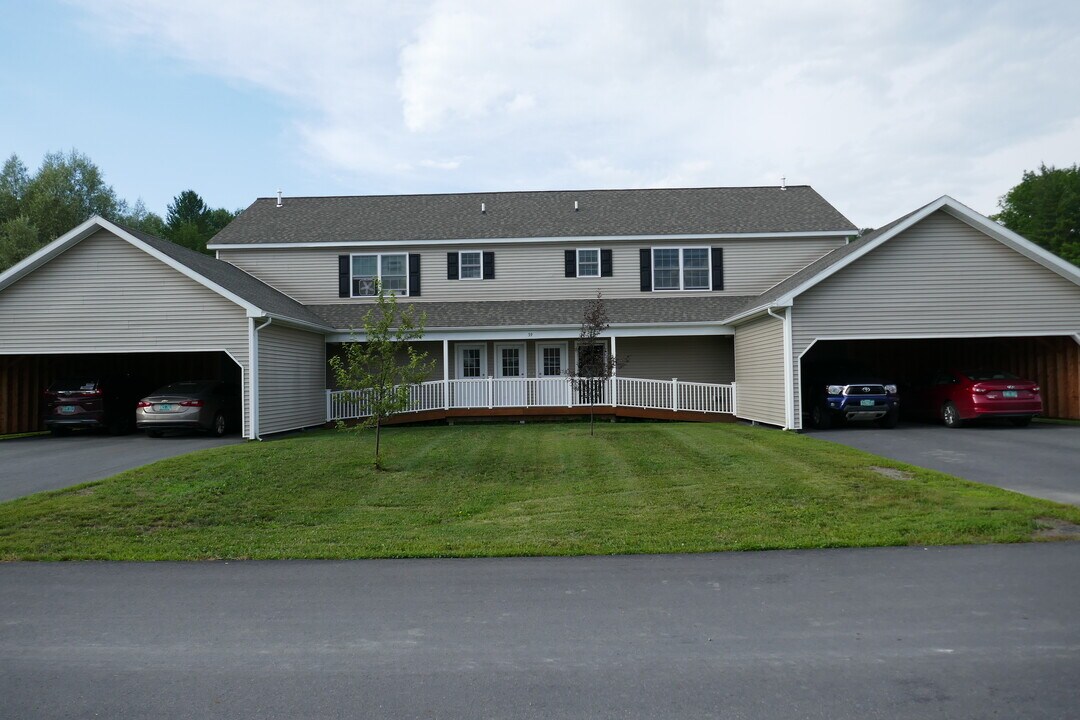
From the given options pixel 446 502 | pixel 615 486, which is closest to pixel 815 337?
pixel 615 486

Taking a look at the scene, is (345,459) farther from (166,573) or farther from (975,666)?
(975,666)

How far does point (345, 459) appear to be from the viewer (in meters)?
12.9

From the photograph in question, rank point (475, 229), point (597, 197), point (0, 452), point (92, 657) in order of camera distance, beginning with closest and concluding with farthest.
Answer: point (92, 657)
point (0, 452)
point (475, 229)
point (597, 197)

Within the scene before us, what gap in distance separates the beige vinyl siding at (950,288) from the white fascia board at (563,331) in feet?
15.0

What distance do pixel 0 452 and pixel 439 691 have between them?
50.9 feet

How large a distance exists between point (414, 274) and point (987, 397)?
1617 cm

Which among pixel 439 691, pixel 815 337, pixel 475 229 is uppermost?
pixel 475 229

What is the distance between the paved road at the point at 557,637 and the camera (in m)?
4.13

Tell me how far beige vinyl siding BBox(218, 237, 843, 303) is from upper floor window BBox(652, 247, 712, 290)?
223 millimetres

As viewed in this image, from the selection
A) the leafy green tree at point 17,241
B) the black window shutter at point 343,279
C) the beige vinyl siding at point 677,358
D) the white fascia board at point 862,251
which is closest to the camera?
the white fascia board at point 862,251

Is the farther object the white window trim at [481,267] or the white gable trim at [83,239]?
the white window trim at [481,267]

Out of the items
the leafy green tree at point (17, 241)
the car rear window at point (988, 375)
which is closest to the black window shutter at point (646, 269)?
the car rear window at point (988, 375)

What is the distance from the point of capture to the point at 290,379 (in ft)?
62.2

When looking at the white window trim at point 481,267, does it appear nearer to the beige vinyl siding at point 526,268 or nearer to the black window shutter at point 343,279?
the beige vinyl siding at point 526,268
